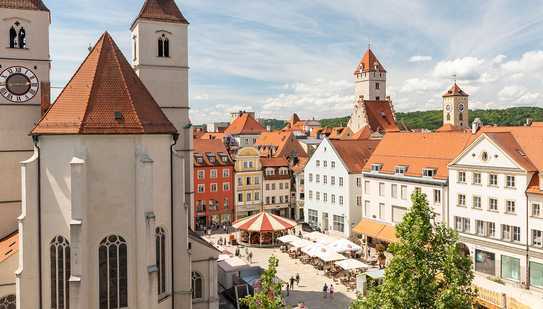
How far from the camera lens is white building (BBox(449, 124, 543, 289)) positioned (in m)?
34.0

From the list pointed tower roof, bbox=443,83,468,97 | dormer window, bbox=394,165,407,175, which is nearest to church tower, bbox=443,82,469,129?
pointed tower roof, bbox=443,83,468,97

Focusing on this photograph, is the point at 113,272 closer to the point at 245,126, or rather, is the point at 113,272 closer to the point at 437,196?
the point at 437,196

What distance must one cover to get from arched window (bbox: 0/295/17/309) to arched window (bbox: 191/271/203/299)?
356 inches

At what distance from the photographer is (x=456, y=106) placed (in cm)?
10750

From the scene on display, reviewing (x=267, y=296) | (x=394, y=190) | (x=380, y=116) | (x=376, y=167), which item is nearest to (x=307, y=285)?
(x=394, y=190)

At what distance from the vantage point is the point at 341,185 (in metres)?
52.5

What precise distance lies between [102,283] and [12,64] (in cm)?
1419

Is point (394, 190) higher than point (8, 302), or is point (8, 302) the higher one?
point (394, 190)

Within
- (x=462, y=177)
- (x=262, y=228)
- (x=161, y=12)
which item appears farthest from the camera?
(x=262, y=228)

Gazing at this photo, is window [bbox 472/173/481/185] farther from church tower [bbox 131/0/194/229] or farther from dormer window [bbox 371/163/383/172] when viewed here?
church tower [bbox 131/0/194/229]

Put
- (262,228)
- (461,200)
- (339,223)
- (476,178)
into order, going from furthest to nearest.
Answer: (339,223) → (262,228) → (461,200) → (476,178)

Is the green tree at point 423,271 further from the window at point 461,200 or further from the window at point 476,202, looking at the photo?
the window at point 461,200

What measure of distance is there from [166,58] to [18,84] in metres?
8.21

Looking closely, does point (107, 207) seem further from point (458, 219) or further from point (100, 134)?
point (458, 219)
